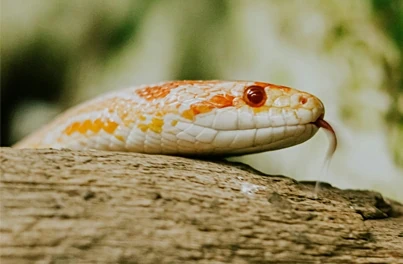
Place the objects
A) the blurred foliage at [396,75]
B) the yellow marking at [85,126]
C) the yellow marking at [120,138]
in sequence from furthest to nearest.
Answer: the blurred foliage at [396,75] → the yellow marking at [85,126] → the yellow marking at [120,138]

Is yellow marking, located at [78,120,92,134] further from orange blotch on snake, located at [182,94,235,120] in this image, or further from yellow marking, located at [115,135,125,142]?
orange blotch on snake, located at [182,94,235,120]

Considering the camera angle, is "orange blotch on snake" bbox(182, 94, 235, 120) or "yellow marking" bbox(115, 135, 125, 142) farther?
"yellow marking" bbox(115, 135, 125, 142)

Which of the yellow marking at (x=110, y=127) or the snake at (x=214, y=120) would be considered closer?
the snake at (x=214, y=120)

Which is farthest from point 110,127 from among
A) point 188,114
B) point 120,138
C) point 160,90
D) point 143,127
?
point 188,114

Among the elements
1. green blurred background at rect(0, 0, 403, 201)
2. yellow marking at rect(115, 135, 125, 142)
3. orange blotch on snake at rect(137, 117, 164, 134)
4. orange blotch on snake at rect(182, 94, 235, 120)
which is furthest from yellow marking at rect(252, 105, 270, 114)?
green blurred background at rect(0, 0, 403, 201)

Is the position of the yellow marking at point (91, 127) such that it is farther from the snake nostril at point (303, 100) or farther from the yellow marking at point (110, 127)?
the snake nostril at point (303, 100)

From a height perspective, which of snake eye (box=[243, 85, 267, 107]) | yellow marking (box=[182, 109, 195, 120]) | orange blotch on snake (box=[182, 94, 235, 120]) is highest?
snake eye (box=[243, 85, 267, 107])

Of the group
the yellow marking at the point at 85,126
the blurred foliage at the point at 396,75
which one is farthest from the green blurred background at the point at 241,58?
the yellow marking at the point at 85,126

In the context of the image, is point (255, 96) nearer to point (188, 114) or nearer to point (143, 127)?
point (188, 114)
